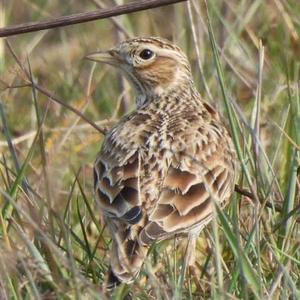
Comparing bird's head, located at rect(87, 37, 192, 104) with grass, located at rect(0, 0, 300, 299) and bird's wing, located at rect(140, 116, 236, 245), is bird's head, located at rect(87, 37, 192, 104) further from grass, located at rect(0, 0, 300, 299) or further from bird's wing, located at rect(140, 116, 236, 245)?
bird's wing, located at rect(140, 116, 236, 245)

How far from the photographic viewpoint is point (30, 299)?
4.20 m

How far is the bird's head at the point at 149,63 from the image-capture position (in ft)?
19.6

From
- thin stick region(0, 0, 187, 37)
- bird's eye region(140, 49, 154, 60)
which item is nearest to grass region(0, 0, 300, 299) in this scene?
bird's eye region(140, 49, 154, 60)

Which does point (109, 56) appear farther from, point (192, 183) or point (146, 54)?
point (192, 183)

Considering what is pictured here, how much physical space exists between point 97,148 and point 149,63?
1.10 meters

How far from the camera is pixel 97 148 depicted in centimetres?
703

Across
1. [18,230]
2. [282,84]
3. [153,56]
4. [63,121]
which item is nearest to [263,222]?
[18,230]

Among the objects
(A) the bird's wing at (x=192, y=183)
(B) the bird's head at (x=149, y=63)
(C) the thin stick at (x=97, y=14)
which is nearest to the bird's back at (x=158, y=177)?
(A) the bird's wing at (x=192, y=183)

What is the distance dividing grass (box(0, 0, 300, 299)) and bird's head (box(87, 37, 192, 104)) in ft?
0.46

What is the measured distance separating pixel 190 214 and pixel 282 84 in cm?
214

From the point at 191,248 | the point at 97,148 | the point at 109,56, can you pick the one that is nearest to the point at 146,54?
the point at 109,56

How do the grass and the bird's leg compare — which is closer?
the grass

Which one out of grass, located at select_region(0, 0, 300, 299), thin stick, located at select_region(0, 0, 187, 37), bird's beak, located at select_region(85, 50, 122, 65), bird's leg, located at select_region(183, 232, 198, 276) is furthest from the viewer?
bird's beak, located at select_region(85, 50, 122, 65)

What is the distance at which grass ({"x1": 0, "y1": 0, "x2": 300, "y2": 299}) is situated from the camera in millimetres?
4094
